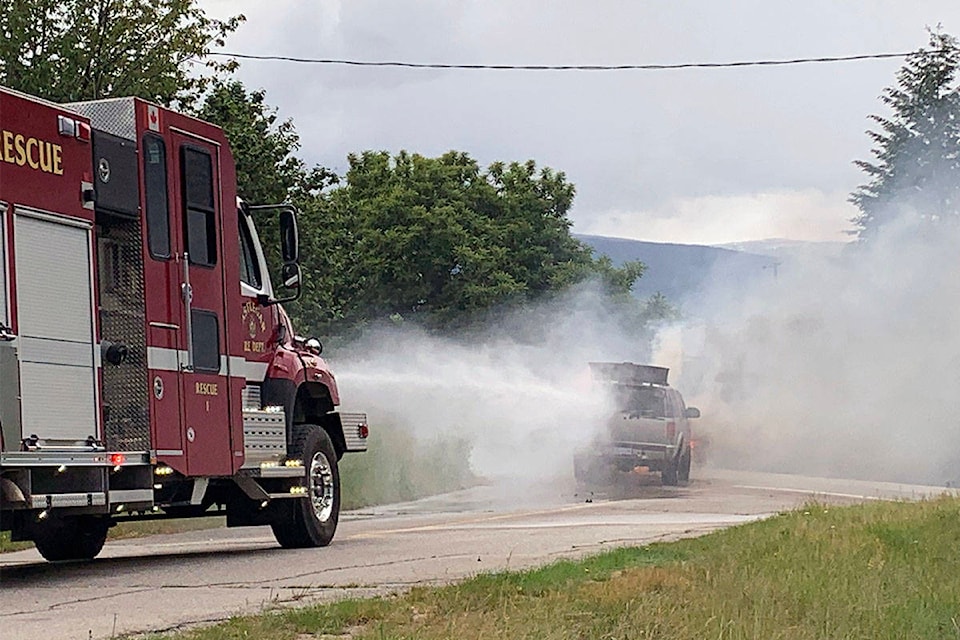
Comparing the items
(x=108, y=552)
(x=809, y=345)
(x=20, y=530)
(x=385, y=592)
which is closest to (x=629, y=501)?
(x=108, y=552)

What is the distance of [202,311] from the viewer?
14.0m

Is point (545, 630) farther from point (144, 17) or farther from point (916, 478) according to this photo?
point (916, 478)

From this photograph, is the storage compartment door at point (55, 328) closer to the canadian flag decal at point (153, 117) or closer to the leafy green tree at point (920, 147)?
the canadian flag decal at point (153, 117)

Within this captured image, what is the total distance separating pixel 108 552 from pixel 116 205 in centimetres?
515

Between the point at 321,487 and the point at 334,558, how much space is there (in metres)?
1.67

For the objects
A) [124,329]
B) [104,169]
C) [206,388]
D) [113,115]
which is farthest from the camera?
[206,388]

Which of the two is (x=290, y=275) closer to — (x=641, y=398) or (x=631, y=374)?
(x=641, y=398)

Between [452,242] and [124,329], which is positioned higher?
[452,242]

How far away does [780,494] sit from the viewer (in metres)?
26.5

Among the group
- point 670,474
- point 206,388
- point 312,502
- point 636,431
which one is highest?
point 206,388

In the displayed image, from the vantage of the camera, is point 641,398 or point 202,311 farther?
point 641,398

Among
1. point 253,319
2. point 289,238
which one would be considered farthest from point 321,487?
point 289,238

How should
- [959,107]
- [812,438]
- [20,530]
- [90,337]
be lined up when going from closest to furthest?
[90,337] < [20,530] < [812,438] < [959,107]

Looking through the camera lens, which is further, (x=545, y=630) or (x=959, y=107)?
(x=959, y=107)
